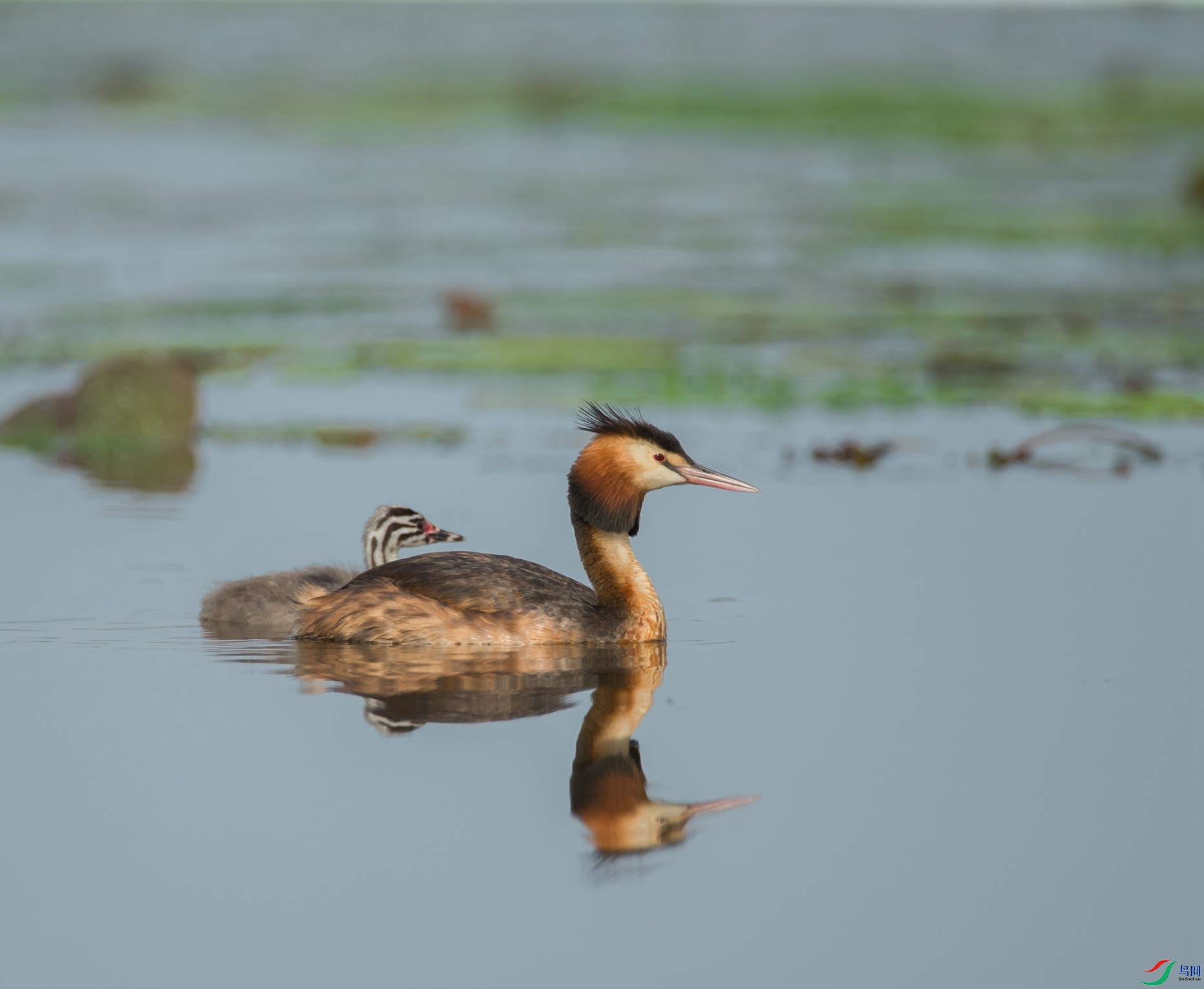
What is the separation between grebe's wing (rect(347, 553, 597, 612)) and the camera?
28.6 ft

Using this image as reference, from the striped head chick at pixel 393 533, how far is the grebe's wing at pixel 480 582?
0.94 meters

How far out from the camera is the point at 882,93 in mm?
65250

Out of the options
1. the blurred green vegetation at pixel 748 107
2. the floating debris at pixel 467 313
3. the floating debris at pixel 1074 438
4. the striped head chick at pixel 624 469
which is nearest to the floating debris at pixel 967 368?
the floating debris at pixel 1074 438

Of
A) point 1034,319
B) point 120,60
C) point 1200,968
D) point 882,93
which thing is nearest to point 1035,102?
point 882,93

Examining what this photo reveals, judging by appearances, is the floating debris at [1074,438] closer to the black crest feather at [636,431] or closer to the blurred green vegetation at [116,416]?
the black crest feather at [636,431]

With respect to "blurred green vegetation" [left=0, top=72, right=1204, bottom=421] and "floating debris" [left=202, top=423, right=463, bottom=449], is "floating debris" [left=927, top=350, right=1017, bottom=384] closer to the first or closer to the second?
"blurred green vegetation" [left=0, top=72, right=1204, bottom=421]

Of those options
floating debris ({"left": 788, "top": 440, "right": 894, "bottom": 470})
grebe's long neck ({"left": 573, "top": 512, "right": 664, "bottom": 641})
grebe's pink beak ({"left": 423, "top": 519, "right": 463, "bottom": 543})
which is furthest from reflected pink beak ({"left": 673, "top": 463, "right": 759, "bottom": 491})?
floating debris ({"left": 788, "top": 440, "right": 894, "bottom": 470})

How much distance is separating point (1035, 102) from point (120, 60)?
121ft

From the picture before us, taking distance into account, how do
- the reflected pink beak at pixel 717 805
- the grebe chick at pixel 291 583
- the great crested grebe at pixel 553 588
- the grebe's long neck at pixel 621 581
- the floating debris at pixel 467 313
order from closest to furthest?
the reflected pink beak at pixel 717 805 → the great crested grebe at pixel 553 588 → the grebe's long neck at pixel 621 581 → the grebe chick at pixel 291 583 → the floating debris at pixel 467 313

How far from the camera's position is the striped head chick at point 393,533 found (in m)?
9.99

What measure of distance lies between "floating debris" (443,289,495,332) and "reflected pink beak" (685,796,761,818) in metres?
15.9

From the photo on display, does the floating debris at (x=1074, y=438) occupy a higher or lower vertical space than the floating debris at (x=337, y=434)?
higher

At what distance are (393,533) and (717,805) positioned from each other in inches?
159

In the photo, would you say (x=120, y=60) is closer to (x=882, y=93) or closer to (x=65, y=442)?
(x=882, y=93)
